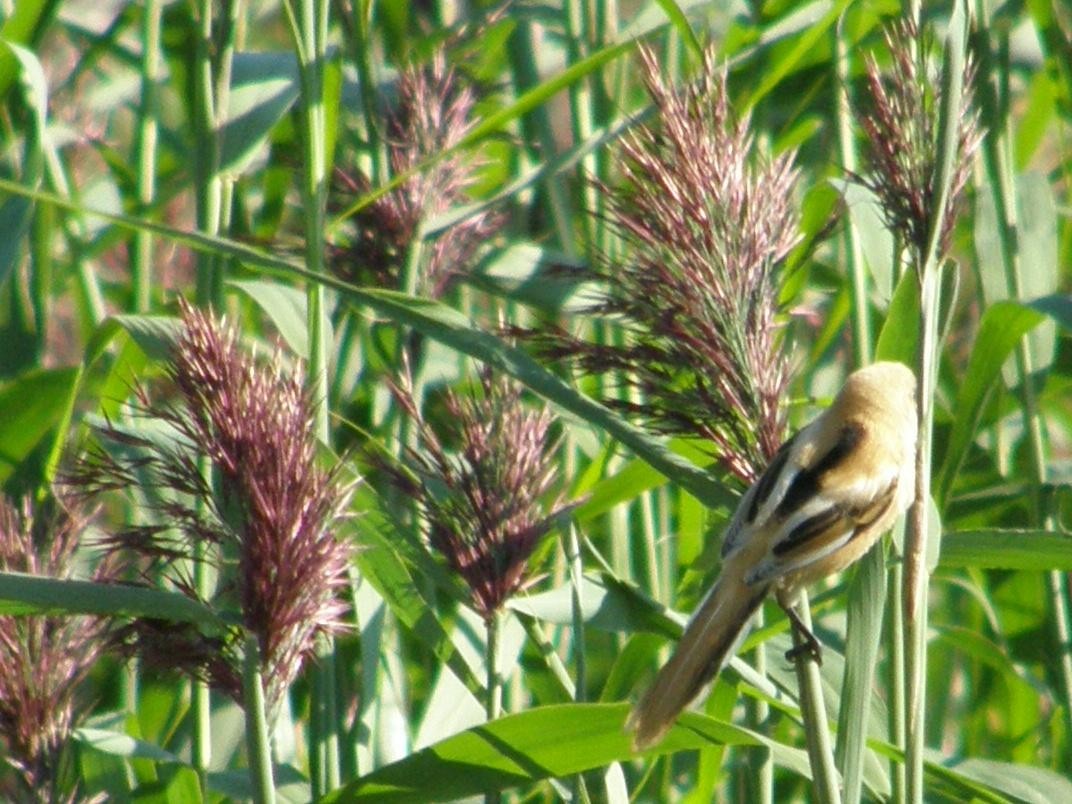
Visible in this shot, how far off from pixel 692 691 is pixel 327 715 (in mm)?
643

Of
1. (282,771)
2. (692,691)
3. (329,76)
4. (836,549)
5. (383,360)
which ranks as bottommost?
(282,771)

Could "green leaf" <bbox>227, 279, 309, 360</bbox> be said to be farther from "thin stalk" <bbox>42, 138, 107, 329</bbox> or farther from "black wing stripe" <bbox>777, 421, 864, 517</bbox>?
"black wing stripe" <bbox>777, 421, 864, 517</bbox>

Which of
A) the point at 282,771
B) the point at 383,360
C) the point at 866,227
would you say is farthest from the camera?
the point at 383,360

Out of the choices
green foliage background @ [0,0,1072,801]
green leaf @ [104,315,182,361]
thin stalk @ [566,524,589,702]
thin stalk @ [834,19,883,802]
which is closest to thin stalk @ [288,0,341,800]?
green foliage background @ [0,0,1072,801]

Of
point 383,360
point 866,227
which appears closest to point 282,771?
point 383,360

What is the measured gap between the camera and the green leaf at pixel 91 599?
1382 mm

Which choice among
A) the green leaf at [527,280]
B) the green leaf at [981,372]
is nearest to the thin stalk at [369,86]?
the green leaf at [527,280]

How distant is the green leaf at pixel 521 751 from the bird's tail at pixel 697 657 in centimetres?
7

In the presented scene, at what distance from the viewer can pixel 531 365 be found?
59.7 inches

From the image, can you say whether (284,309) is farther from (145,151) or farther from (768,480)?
(768,480)

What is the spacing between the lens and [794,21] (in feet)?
7.61

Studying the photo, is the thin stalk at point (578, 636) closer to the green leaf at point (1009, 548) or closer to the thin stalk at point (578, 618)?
the thin stalk at point (578, 618)

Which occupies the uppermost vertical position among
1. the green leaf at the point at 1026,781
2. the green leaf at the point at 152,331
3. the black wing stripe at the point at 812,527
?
the green leaf at the point at 152,331

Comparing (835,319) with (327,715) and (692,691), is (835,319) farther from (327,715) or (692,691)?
(692,691)
